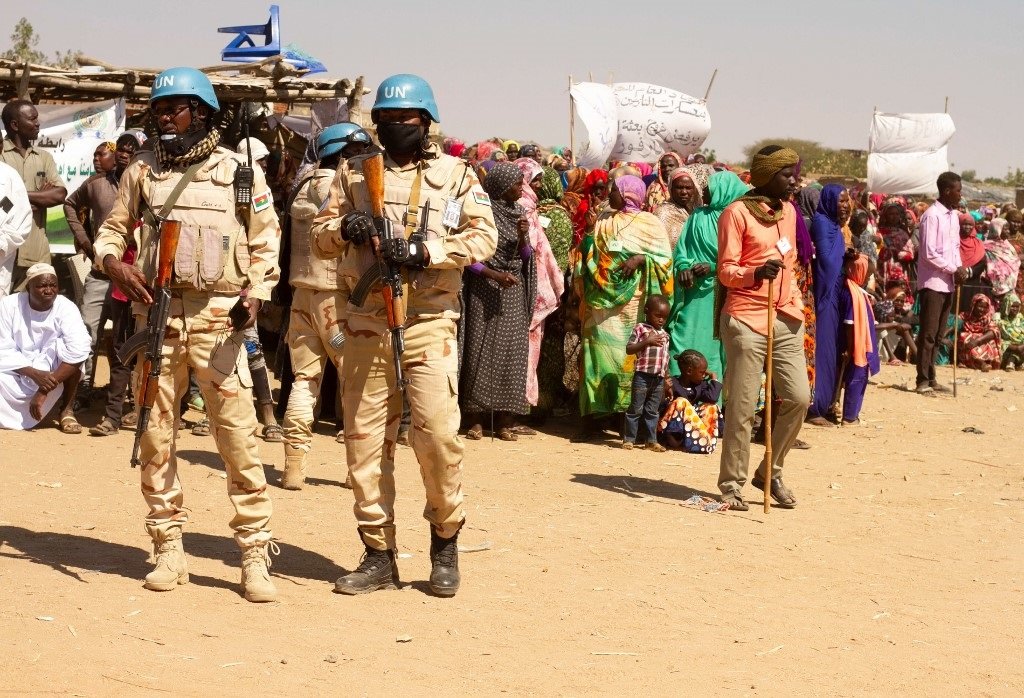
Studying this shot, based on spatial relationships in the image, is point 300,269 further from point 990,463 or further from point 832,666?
point 990,463

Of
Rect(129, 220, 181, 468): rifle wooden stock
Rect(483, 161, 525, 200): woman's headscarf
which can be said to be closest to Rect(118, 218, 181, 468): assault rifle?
Rect(129, 220, 181, 468): rifle wooden stock

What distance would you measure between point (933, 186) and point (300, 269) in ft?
52.3

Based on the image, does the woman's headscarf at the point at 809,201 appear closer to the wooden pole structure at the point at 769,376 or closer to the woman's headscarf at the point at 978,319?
the wooden pole structure at the point at 769,376

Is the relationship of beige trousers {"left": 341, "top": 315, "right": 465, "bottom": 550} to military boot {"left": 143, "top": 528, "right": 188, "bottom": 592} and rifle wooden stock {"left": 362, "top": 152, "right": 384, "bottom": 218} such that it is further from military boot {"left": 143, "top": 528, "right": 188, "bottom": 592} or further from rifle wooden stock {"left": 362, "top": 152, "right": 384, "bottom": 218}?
military boot {"left": 143, "top": 528, "right": 188, "bottom": 592}

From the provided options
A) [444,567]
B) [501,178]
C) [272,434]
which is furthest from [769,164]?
[272,434]

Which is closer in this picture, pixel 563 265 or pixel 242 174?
pixel 242 174

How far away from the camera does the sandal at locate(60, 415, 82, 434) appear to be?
32.9ft

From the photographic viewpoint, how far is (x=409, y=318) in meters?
6.00

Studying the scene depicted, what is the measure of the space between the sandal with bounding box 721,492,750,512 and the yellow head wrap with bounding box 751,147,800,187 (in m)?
1.96

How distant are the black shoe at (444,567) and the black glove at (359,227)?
141 centimetres

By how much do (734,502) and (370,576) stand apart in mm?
3134

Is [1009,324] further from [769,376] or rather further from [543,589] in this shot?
[543,589]

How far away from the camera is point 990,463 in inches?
424

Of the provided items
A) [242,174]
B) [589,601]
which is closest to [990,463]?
[589,601]
